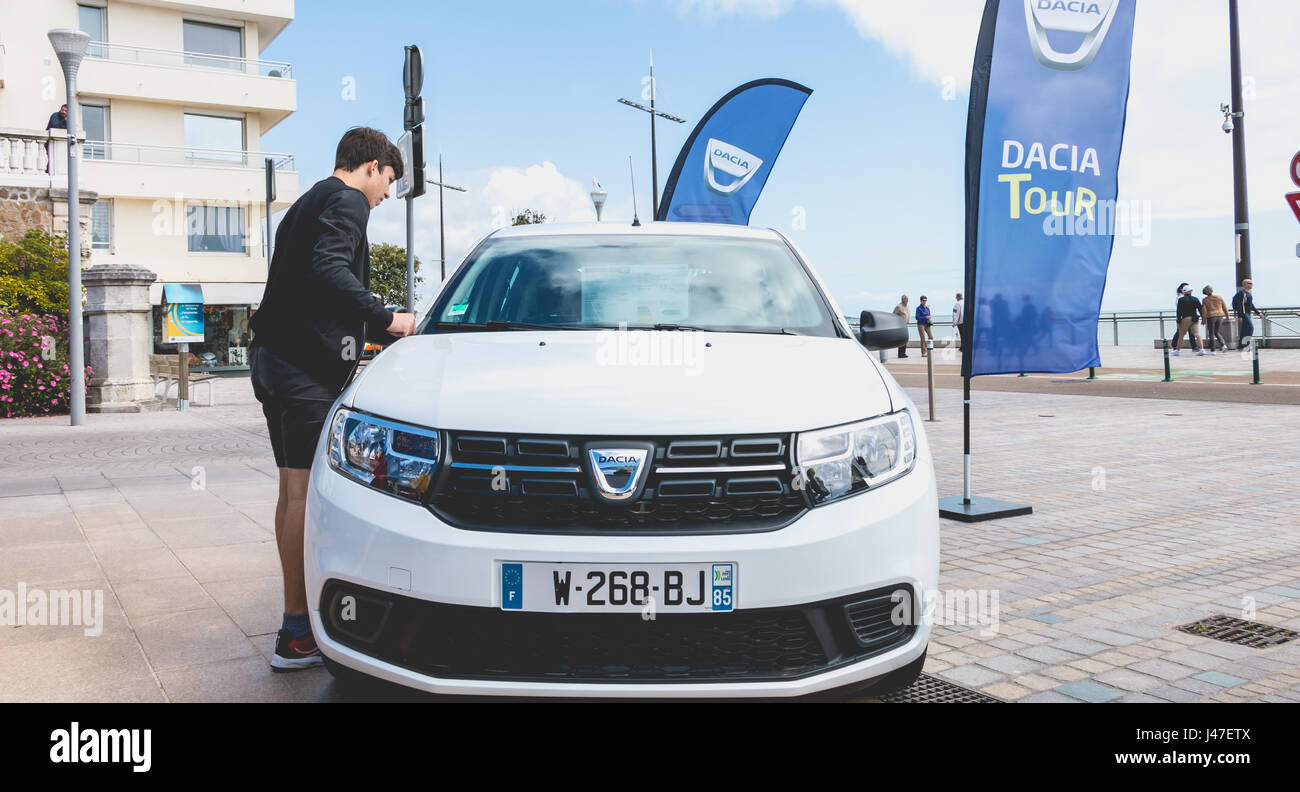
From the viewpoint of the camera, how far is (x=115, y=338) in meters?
16.1

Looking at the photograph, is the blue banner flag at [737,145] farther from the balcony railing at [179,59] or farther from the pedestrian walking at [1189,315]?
the balcony railing at [179,59]

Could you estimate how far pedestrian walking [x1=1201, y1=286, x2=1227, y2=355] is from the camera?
1075 inches

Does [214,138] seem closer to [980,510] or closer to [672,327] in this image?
[980,510]

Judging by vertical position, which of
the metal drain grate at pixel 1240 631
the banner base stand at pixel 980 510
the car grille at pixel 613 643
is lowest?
the metal drain grate at pixel 1240 631

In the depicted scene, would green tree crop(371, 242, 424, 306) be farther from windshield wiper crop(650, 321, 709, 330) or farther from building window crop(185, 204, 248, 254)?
windshield wiper crop(650, 321, 709, 330)

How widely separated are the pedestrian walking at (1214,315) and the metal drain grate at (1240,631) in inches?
1016

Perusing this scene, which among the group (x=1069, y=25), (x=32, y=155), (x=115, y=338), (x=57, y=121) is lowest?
(x=115, y=338)

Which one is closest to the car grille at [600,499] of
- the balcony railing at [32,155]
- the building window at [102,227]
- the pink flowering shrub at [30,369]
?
the pink flowering shrub at [30,369]

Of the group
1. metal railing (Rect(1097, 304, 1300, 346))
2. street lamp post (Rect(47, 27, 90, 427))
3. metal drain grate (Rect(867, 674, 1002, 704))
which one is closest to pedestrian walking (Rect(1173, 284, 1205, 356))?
metal railing (Rect(1097, 304, 1300, 346))

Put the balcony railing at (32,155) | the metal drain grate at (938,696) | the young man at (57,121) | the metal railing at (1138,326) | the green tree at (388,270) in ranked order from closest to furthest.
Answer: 1. the metal drain grate at (938,696)
2. the balcony railing at (32,155)
3. the young man at (57,121)
4. the metal railing at (1138,326)
5. the green tree at (388,270)

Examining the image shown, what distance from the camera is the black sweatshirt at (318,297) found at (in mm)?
3742

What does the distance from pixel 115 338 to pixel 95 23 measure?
2477cm

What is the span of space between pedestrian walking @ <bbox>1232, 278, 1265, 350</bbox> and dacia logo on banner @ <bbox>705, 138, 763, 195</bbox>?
57.5 ft

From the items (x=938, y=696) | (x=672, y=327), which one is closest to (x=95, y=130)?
(x=672, y=327)
